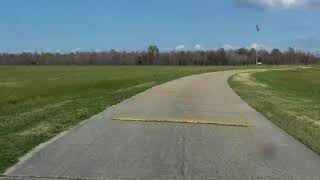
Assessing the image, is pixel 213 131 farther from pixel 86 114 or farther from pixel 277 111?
pixel 277 111

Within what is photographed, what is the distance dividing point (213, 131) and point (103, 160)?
13.7ft

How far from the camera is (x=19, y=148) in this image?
28.3 feet

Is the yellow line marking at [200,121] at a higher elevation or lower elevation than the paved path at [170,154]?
lower

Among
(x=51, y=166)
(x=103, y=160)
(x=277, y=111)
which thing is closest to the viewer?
(x=51, y=166)

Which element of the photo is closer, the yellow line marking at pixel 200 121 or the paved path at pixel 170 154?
the paved path at pixel 170 154

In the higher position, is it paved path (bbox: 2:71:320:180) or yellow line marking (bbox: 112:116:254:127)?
paved path (bbox: 2:71:320:180)

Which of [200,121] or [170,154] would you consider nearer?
[170,154]

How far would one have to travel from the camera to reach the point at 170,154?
8.59 metres

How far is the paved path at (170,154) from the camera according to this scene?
7.28 metres

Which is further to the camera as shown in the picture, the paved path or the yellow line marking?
the yellow line marking

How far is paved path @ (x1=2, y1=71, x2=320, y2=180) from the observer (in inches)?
287

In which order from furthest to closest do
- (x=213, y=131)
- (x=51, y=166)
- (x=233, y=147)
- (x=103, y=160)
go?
(x=213, y=131), (x=233, y=147), (x=103, y=160), (x=51, y=166)

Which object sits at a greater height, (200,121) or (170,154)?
(170,154)

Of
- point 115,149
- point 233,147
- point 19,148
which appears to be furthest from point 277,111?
point 19,148
